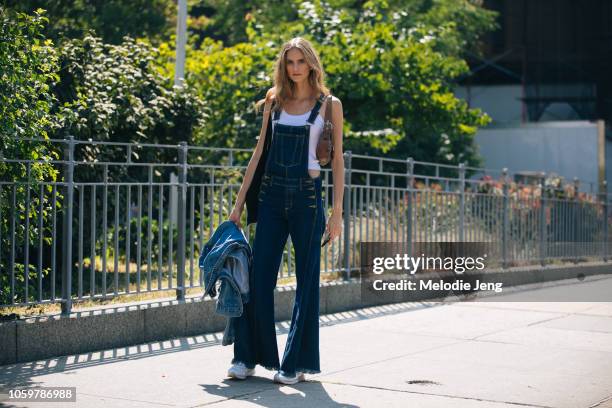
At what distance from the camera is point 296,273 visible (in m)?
6.35

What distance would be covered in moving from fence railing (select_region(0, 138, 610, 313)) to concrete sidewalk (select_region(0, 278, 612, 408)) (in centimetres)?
72

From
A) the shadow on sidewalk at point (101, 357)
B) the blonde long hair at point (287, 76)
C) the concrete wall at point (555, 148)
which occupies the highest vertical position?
the concrete wall at point (555, 148)

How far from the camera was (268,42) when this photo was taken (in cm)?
2058

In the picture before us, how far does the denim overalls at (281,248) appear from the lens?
6297 millimetres

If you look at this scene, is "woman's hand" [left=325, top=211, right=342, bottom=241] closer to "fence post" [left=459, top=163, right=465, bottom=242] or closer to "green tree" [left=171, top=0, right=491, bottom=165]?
"fence post" [left=459, top=163, right=465, bottom=242]

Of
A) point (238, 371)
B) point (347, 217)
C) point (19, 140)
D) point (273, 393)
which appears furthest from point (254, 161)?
point (347, 217)

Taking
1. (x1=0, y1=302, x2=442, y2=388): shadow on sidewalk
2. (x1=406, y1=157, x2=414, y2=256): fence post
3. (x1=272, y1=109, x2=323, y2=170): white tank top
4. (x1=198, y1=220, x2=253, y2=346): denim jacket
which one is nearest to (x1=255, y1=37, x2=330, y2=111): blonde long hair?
(x1=272, y1=109, x2=323, y2=170): white tank top

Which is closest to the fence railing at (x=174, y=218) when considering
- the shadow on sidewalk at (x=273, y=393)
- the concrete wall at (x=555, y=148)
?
the shadow on sidewalk at (x=273, y=393)

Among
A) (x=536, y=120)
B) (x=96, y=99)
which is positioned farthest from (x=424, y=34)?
(x=536, y=120)

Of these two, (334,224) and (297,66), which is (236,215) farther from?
(297,66)

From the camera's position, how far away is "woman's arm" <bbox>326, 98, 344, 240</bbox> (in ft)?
20.8

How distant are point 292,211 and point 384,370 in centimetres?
135

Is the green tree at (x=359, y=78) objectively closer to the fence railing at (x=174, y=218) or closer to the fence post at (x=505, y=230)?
the fence railing at (x=174, y=218)

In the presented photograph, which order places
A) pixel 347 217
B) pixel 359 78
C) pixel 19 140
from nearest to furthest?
pixel 19 140, pixel 347 217, pixel 359 78
